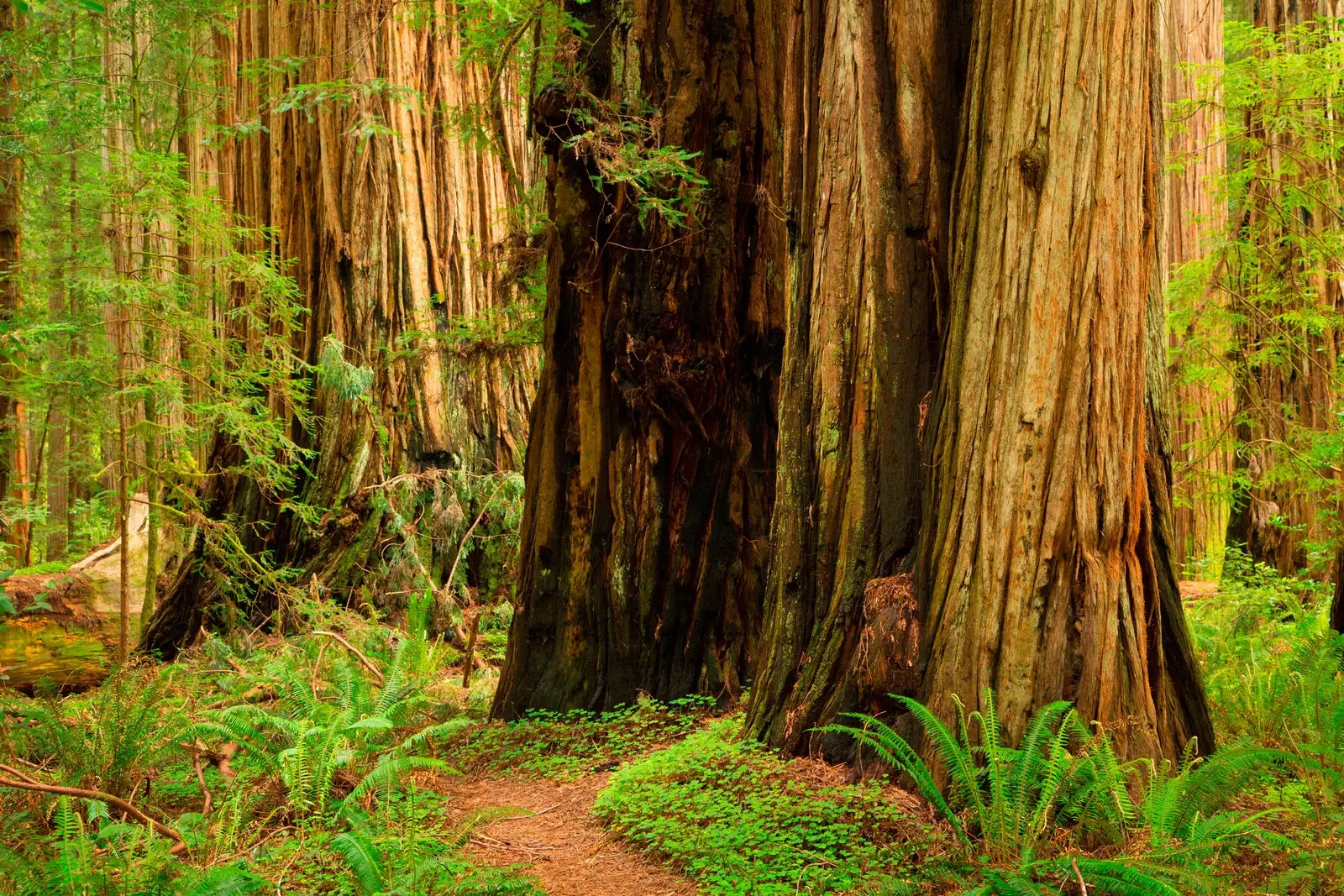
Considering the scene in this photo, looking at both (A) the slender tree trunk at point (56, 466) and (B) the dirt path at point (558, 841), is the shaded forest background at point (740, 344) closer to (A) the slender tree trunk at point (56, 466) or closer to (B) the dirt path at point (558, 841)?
(B) the dirt path at point (558, 841)

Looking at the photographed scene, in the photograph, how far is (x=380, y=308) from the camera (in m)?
10.1

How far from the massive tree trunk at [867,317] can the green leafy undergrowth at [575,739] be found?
Result: 1012mm

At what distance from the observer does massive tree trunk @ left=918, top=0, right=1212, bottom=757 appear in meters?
3.65

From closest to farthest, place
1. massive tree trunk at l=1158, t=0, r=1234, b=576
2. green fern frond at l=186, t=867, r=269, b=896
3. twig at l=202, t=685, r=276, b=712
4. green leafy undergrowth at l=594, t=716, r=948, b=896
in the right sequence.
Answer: green fern frond at l=186, t=867, r=269, b=896 < green leafy undergrowth at l=594, t=716, r=948, b=896 < twig at l=202, t=685, r=276, b=712 < massive tree trunk at l=1158, t=0, r=1234, b=576

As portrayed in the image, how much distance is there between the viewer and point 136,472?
8594 mm

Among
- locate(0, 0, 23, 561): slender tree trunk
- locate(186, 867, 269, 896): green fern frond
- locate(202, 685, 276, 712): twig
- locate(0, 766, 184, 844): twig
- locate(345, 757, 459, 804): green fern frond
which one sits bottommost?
locate(202, 685, 276, 712): twig

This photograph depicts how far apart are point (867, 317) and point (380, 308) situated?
707 cm

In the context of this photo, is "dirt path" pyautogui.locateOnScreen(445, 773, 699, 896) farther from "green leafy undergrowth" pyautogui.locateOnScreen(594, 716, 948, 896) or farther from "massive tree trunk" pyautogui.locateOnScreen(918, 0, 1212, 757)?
"massive tree trunk" pyautogui.locateOnScreen(918, 0, 1212, 757)

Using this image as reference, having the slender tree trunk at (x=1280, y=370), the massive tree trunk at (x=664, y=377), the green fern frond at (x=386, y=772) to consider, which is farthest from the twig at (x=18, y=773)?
the slender tree trunk at (x=1280, y=370)

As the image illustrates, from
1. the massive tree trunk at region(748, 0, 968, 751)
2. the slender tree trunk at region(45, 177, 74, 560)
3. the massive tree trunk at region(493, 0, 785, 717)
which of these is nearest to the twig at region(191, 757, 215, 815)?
the massive tree trunk at region(493, 0, 785, 717)

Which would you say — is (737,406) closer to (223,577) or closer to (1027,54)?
(1027,54)

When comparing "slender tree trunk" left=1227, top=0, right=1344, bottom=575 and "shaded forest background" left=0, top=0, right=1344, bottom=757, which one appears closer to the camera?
"shaded forest background" left=0, top=0, right=1344, bottom=757

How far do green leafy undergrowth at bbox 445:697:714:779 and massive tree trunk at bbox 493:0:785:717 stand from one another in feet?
0.65

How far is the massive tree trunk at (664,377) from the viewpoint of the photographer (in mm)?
5969
